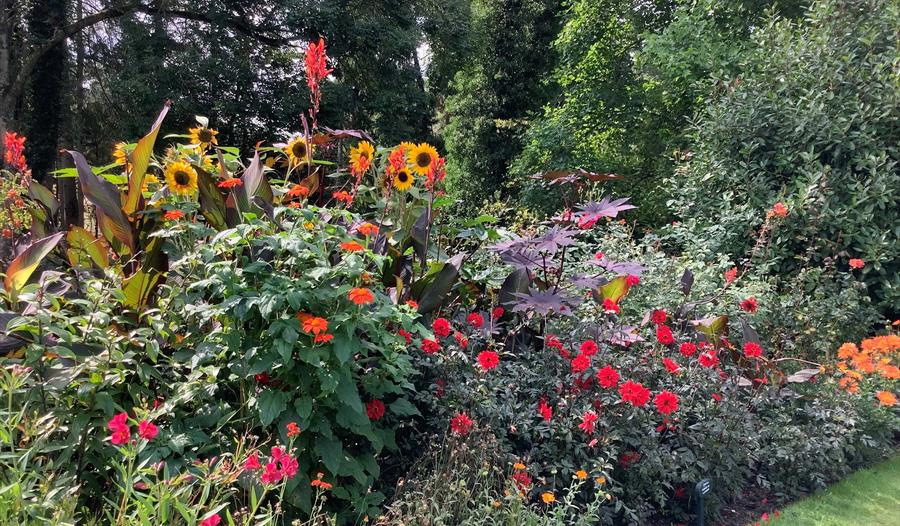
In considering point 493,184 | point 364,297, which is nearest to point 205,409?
point 364,297

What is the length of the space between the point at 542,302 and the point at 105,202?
5.68 ft

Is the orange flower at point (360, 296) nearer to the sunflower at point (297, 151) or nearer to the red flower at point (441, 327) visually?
the red flower at point (441, 327)

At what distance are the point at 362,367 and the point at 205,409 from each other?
51cm

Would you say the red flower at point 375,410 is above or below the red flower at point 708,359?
below

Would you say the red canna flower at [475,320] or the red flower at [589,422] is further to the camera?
the red canna flower at [475,320]

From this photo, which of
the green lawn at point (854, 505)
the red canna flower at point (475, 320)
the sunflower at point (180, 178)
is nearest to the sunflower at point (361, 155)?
the sunflower at point (180, 178)

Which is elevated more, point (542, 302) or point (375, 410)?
point (542, 302)

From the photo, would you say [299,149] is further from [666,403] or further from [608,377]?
[666,403]

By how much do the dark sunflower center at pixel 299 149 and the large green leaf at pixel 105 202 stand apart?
0.79 metres

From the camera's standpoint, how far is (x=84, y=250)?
237 cm

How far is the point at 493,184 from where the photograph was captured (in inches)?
541

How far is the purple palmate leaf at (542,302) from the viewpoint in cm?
248

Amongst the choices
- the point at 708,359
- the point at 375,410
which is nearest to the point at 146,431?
the point at 375,410

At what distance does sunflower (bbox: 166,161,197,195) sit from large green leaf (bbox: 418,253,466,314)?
0.98m
